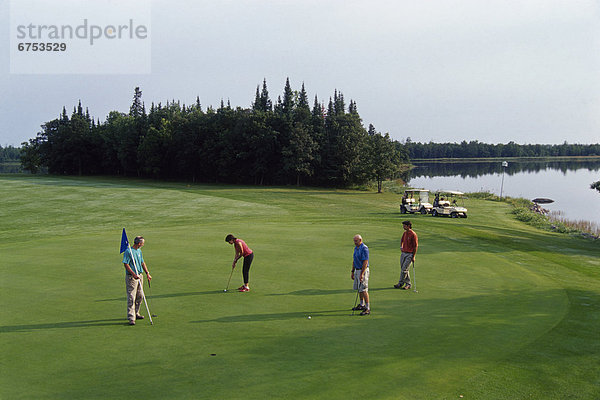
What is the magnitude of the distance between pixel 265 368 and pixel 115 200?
161ft

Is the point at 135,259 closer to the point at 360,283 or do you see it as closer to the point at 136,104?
the point at 360,283

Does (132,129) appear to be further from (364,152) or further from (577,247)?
(577,247)

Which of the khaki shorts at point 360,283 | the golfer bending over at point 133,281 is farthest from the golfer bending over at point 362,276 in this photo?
the golfer bending over at point 133,281

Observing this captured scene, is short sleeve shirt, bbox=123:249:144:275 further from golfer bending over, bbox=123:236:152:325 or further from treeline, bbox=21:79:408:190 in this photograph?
treeline, bbox=21:79:408:190

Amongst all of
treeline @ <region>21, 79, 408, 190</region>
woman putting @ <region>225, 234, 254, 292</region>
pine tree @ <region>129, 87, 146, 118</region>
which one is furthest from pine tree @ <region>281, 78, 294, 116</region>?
woman putting @ <region>225, 234, 254, 292</region>

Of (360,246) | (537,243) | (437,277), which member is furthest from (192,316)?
(537,243)

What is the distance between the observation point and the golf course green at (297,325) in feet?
29.0

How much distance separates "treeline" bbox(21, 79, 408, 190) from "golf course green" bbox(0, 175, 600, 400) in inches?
2336

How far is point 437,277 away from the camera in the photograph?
59.1 feet

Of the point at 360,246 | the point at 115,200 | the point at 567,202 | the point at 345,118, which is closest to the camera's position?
the point at 360,246

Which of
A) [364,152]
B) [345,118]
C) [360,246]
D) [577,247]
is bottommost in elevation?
[577,247]

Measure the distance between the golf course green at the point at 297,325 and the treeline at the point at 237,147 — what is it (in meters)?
59.3

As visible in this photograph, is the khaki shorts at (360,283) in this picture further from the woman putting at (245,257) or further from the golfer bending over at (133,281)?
the golfer bending over at (133,281)

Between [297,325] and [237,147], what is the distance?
86.3m
